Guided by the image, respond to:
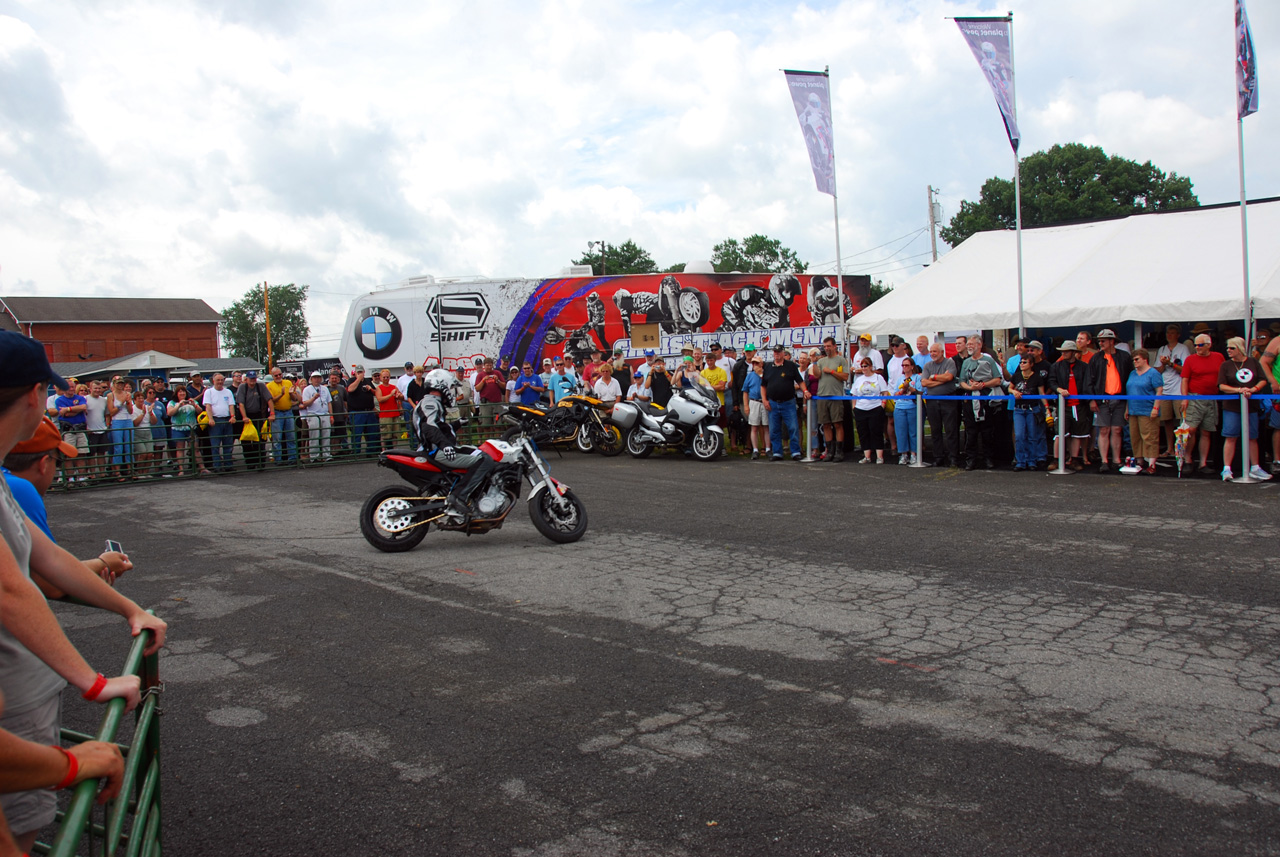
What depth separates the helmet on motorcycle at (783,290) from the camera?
23609mm

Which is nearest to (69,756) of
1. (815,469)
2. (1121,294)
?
(815,469)

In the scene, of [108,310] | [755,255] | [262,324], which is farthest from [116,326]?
[755,255]

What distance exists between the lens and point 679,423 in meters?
16.9

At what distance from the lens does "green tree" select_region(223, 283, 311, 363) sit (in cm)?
11775

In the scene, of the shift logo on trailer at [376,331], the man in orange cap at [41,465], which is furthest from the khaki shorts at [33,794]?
the shift logo on trailer at [376,331]

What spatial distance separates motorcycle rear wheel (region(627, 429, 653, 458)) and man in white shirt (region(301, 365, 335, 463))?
4.69 metres

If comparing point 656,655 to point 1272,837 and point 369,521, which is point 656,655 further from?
point 369,521

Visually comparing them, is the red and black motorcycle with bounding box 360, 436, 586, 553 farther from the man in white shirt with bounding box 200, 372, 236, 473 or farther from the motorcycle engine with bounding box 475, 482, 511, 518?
the man in white shirt with bounding box 200, 372, 236, 473

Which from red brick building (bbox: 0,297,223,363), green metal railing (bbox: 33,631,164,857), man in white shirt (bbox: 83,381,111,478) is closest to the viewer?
green metal railing (bbox: 33,631,164,857)

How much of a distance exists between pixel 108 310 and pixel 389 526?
100573 mm

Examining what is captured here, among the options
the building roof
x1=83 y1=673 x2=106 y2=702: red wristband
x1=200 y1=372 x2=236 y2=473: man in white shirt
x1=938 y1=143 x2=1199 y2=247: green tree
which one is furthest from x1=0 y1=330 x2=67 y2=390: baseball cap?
the building roof

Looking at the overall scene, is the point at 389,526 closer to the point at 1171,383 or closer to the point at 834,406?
the point at 834,406

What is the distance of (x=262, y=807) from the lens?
12.3 feet

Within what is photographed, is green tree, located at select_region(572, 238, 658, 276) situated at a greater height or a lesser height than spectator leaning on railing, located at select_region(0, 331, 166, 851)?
greater
